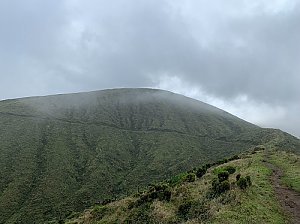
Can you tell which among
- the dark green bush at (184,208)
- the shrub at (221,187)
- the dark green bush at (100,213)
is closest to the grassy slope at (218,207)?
the dark green bush at (100,213)

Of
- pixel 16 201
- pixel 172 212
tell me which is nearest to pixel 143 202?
pixel 172 212

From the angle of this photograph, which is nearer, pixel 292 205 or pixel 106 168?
pixel 292 205

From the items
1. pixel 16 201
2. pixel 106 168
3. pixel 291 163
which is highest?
pixel 291 163

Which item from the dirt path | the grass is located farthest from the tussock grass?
the grass

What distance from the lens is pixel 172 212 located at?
103 ft

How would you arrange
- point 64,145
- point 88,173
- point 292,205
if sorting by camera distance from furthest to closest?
point 64,145 < point 88,173 < point 292,205

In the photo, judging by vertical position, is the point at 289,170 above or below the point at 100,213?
above

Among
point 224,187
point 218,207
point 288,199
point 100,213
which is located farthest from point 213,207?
point 100,213

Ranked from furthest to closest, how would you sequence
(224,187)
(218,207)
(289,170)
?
(289,170) → (224,187) → (218,207)

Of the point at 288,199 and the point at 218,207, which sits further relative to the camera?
the point at 288,199

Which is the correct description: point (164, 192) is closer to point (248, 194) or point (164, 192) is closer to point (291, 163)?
point (248, 194)

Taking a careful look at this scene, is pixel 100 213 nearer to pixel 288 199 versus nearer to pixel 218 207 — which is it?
pixel 218 207

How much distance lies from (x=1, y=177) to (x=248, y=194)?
143295mm

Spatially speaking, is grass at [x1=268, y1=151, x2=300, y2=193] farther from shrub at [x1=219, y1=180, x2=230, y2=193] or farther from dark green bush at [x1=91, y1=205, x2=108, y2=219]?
dark green bush at [x1=91, y1=205, x2=108, y2=219]
